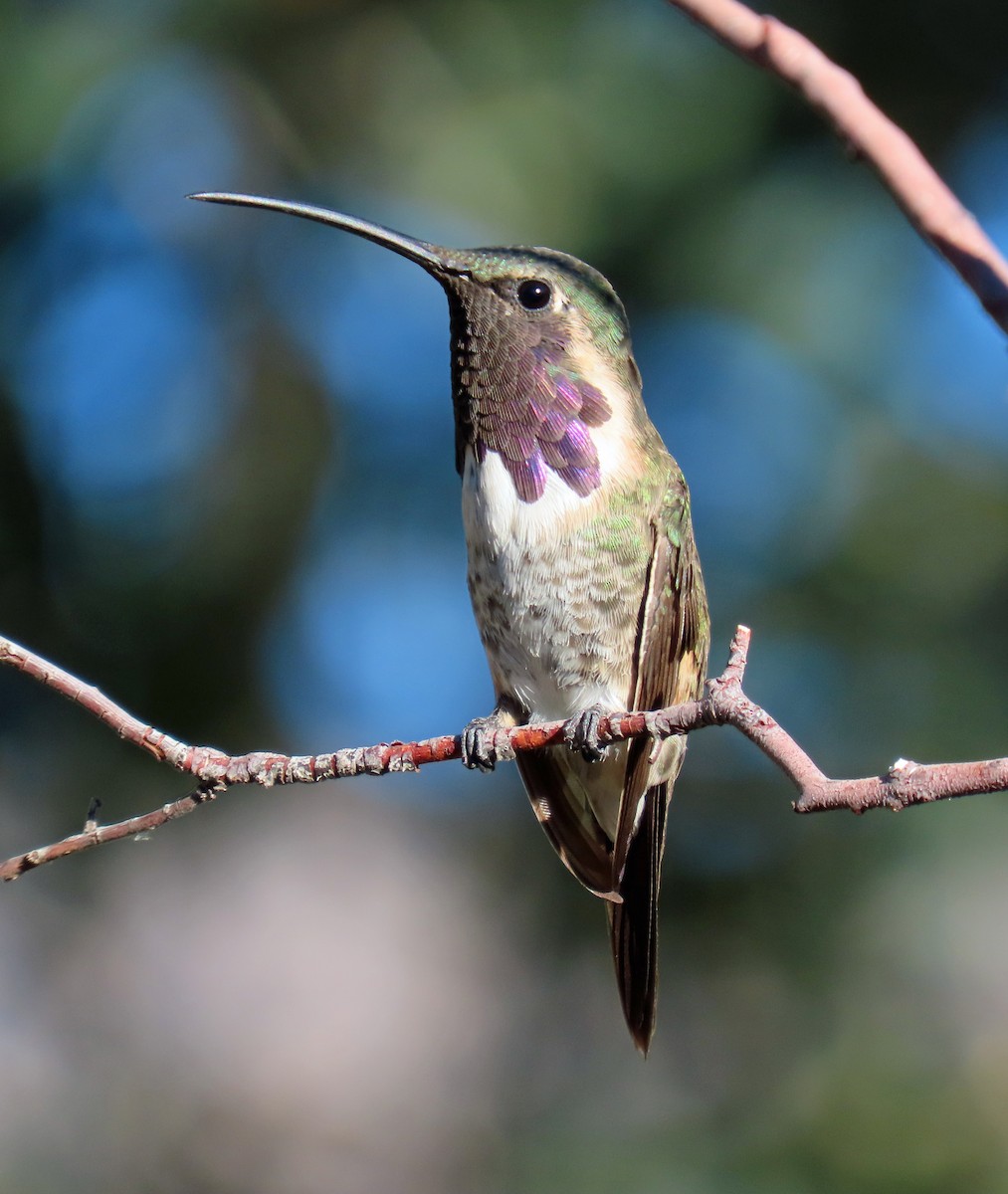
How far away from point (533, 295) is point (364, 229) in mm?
483

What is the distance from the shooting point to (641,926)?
3.12 m

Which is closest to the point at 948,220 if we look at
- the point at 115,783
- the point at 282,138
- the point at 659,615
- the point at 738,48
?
the point at 738,48

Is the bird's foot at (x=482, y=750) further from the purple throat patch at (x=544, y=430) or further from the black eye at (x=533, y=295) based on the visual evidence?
the black eye at (x=533, y=295)

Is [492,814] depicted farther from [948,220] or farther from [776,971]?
[948,220]

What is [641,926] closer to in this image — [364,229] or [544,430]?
[544,430]

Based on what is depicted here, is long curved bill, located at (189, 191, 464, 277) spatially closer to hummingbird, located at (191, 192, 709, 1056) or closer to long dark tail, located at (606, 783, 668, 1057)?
hummingbird, located at (191, 192, 709, 1056)

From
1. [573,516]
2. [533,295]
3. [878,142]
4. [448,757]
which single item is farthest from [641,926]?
[878,142]

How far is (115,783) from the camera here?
528 centimetres

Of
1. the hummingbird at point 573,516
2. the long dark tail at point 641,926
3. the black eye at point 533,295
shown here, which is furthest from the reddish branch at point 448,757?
the black eye at point 533,295

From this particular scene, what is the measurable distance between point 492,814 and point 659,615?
3.16 m

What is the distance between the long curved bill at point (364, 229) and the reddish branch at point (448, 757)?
1045 mm

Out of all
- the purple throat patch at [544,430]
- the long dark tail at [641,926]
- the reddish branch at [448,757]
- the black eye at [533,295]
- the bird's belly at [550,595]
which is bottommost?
the long dark tail at [641,926]

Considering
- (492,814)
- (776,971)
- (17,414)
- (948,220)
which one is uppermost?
(17,414)

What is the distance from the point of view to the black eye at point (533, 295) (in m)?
3.07
